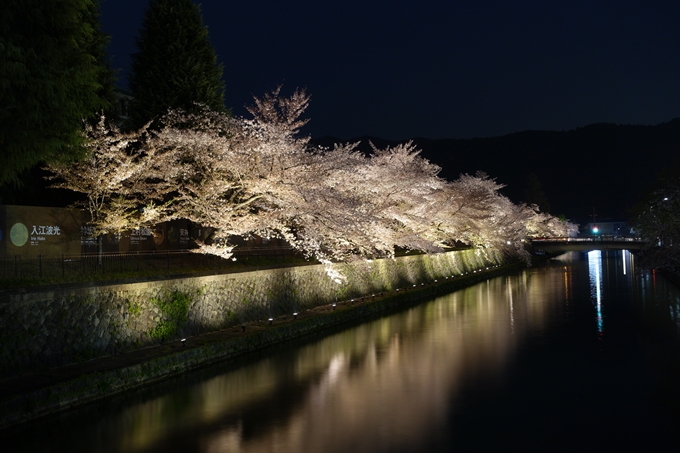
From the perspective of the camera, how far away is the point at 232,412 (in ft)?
38.9

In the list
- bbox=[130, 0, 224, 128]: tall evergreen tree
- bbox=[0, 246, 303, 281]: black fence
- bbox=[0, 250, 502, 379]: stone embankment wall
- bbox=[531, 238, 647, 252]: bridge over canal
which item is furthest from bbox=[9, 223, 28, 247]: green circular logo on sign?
bbox=[531, 238, 647, 252]: bridge over canal

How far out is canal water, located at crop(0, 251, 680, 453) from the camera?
9.98 meters

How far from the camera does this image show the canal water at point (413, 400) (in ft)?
32.8

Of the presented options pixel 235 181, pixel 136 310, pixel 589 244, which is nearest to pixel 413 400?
pixel 136 310

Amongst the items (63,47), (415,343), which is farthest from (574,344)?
(63,47)

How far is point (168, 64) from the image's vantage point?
1141 inches

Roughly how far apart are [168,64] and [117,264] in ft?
44.8

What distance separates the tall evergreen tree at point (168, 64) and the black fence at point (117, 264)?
306 inches

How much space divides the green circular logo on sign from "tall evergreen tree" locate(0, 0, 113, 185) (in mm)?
3175

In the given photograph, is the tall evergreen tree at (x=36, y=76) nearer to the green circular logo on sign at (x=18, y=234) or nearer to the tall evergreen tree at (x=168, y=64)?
the green circular logo on sign at (x=18, y=234)

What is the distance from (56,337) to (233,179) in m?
11.6

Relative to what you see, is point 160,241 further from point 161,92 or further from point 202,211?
point 161,92

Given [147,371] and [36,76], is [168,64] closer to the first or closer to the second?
[36,76]

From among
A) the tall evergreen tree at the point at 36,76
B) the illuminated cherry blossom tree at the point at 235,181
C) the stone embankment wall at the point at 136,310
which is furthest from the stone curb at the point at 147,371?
the tall evergreen tree at the point at 36,76
